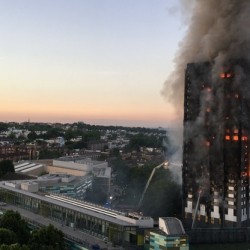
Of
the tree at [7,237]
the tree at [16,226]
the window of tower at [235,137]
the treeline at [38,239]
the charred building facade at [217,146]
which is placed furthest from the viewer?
the window of tower at [235,137]

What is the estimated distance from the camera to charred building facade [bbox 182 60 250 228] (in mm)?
41031

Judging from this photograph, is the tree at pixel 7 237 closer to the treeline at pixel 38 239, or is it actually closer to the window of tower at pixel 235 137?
the treeline at pixel 38 239

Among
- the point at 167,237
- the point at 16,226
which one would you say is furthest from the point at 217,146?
the point at 16,226

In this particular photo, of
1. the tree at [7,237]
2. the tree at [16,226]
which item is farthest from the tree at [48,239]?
the tree at [16,226]

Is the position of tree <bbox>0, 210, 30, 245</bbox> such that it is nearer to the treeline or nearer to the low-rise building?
the treeline

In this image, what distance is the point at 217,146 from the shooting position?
42312 mm

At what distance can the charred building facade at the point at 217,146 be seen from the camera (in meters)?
41.0

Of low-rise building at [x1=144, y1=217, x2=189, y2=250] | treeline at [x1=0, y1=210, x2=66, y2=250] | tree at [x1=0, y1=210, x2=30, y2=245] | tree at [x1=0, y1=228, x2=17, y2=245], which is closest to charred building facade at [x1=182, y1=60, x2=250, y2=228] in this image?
low-rise building at [x1=144, y1=217, x2=189, y2=250]

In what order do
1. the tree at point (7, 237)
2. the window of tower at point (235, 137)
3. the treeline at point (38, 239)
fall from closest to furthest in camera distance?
the treeline at point (38, 239), the tree at point (7, 237), the window of tower at point (235, 137)

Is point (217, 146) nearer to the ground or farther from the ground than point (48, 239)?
farther from the ground

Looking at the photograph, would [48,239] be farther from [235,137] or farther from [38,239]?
[235,137]

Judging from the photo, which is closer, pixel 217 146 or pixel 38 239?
pixel 38 239

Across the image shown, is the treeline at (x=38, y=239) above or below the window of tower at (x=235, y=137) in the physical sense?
below

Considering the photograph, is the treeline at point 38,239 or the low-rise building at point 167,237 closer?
the treeline at point 38,239
